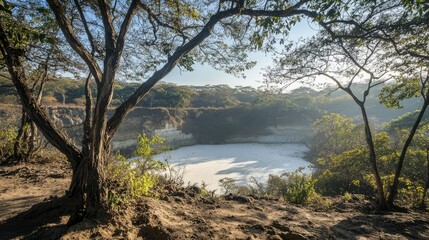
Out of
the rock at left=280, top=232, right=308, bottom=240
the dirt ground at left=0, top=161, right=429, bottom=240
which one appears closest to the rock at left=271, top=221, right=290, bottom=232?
the dirt ground at left=0, top=161, right=429, bottom=240

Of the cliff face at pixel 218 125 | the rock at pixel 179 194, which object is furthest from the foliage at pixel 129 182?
the cliff face at pixel 218 125

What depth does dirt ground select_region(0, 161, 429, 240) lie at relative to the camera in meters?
2.59

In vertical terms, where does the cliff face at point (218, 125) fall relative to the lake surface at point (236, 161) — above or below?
above

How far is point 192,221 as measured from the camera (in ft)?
10.1

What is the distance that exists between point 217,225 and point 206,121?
29.9m

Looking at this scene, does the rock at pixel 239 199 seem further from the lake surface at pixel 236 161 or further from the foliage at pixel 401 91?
the lake surface at pixel 236 161

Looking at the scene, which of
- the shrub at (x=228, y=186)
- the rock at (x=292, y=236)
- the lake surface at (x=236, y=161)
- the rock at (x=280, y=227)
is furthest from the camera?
the lake surface at (x=236, y=161)

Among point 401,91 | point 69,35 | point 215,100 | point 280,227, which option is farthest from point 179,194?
point 215,100

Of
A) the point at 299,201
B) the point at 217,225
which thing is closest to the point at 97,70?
the point at 217,225

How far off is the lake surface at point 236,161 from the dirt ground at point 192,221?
9693 mm

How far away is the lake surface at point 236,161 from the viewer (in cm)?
1736

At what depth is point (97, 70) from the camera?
2.93 metres

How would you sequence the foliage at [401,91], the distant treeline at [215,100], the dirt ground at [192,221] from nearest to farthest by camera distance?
the dirt ground at [192,221]
the foliage at [401,91]
the distant treeline at [215,100]

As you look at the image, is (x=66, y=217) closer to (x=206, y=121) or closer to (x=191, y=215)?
(x=191, y=215)
